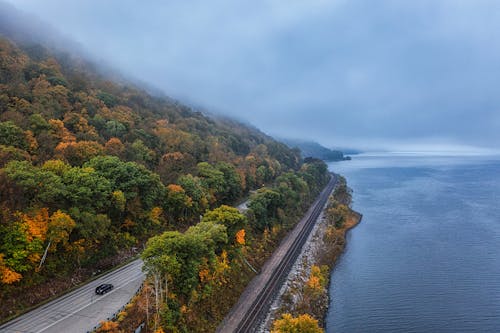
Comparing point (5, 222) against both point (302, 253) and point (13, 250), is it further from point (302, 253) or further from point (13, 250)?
point (302, 253)

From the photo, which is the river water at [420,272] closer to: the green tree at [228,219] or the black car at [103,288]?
the green tree at [228,219]

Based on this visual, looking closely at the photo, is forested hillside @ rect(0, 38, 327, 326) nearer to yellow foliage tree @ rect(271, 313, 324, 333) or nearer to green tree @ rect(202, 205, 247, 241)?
green tree @ rect(202, 205, 247, 241)

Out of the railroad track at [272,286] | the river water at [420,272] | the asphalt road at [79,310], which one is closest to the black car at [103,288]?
the asphalt road at [79,310]

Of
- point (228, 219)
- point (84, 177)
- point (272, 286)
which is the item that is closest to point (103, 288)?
point (84, 177)

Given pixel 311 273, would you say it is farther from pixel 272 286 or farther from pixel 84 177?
pixel 84 177

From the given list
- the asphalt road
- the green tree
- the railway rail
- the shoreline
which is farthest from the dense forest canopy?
the shoreline

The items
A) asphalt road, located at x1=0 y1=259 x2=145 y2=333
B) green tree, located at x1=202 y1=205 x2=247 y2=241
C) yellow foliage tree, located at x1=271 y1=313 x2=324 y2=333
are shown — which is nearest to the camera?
asphalt road, located at x1=0 y1=259 x2=145 y2=333
